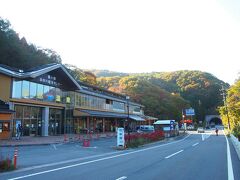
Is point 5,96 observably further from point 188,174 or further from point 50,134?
point 188,174

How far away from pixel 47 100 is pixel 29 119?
3560 millimetres

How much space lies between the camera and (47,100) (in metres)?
34.9

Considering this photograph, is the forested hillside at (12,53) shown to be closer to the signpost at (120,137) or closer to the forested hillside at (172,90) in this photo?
the signpost at (120,137)

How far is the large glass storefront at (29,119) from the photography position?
30.6 m

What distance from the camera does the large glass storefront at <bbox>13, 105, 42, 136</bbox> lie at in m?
30.6

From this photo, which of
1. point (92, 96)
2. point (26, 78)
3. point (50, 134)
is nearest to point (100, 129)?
point (92, 96)

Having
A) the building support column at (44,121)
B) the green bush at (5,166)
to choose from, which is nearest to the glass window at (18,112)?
the building support column at (44,121)

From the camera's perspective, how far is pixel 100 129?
169 ft

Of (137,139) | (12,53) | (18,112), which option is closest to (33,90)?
(18,112)

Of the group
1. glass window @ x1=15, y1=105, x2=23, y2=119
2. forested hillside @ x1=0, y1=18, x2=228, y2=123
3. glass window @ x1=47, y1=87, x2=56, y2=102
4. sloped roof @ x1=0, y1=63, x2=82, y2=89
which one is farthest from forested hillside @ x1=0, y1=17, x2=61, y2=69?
glass window @ x1=15, y1=105, x2=23, y2=119

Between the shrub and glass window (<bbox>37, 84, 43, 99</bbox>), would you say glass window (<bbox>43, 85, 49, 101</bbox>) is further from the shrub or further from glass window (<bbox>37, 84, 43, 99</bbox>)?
the shrub

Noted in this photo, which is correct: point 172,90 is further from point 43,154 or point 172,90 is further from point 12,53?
point 43,154

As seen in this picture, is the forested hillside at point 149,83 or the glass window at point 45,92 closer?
the glass window at point 45,92

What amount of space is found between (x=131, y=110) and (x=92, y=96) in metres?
21.2
